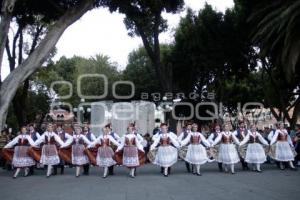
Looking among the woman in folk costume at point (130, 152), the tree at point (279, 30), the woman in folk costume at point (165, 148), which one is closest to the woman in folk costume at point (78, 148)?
the woman in folk costume at point (130, 152)

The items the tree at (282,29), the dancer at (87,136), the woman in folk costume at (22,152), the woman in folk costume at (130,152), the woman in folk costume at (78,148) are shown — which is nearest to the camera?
the woman in folk costume at (130,152)

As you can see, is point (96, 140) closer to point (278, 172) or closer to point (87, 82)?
point (278, 172)

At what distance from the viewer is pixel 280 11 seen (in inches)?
931

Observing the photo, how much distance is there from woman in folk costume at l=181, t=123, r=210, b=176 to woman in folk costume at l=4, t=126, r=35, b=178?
5.50 m

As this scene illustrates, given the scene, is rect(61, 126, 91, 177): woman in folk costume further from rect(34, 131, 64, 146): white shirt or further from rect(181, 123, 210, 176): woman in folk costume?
rect(181, 123, 210, 176): woman in folk costume

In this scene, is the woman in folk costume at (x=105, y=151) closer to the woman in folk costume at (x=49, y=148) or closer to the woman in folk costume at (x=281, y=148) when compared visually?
the woman in folk costume at (x=49, y=148)

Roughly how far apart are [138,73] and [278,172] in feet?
111

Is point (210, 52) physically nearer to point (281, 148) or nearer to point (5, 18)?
point (281, 148)

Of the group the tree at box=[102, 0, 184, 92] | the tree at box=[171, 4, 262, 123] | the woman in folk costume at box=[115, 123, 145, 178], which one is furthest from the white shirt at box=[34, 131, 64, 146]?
the tree at box=[171, 4, 262, 123]

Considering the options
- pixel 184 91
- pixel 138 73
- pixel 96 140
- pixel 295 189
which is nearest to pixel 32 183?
pixel 96 140

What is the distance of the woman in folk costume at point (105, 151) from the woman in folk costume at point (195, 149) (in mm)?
2546

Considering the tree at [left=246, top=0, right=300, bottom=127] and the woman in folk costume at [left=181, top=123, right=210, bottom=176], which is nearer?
the woman in folk costume at [left=181, top=123, right=210, bottom=176]

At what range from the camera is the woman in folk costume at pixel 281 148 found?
18781mm

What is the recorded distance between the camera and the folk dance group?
1745 cm
